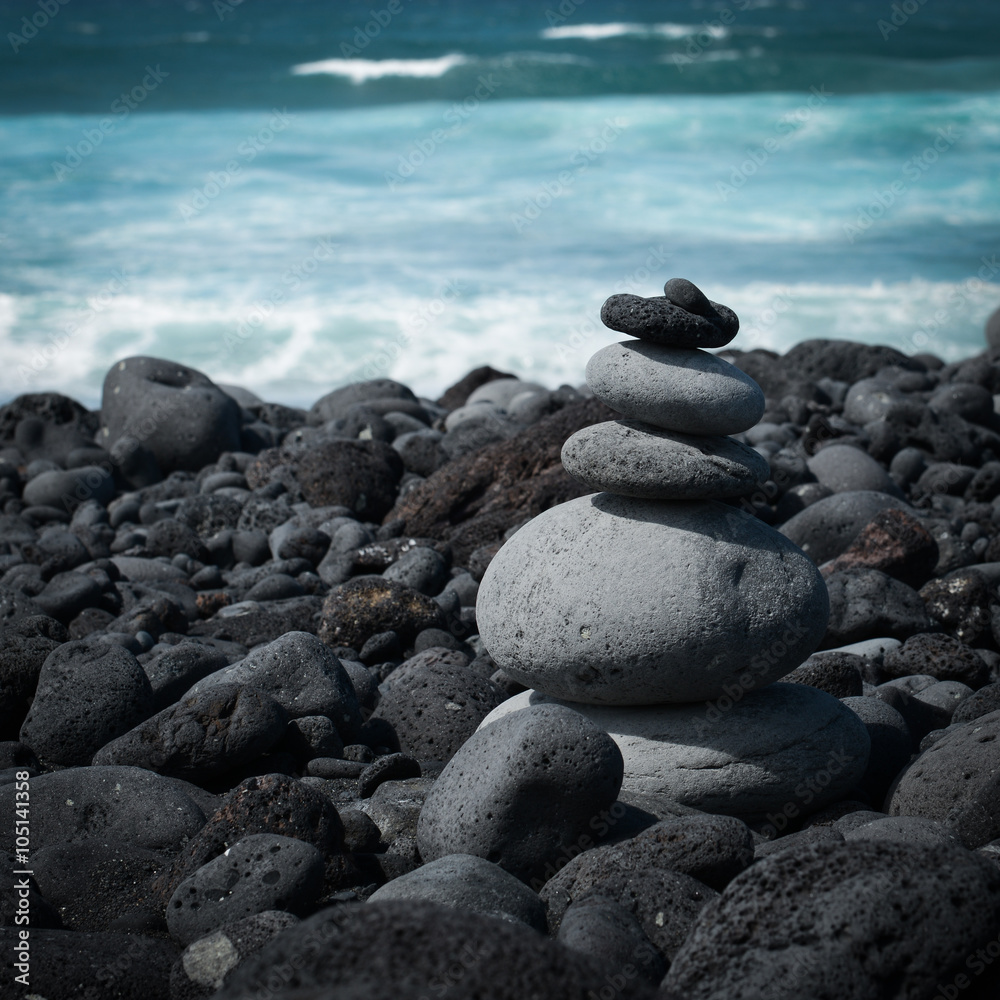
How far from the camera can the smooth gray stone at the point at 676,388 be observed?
457cm

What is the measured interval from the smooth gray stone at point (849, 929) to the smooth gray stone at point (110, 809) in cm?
236

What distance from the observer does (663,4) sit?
53875 mm

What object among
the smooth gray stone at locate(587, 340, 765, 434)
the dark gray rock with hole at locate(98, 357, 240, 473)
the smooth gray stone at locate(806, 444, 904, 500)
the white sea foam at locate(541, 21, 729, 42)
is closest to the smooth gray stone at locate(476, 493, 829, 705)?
the smooth gray stone at locate(587, 340, 765, 434)

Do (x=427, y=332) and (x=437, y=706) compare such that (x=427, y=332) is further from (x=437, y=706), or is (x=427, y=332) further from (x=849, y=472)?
(x=437, y=706)

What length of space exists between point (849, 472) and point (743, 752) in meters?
5.22

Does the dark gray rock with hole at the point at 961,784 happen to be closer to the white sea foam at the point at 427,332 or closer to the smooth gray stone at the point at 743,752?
the smooth gray stone at the point at 743,752

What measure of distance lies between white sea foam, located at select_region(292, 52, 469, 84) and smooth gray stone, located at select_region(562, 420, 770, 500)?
127ft

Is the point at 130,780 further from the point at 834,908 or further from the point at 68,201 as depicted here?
the point at 68,201

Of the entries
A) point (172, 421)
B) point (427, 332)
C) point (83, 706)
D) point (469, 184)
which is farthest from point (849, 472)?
point (469, 184)

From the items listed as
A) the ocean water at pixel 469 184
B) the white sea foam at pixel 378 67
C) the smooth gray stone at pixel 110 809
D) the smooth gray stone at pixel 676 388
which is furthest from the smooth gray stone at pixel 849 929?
the white sea foam at pixel 378 67

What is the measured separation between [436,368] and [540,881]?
44.8 feet

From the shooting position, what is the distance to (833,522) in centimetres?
793

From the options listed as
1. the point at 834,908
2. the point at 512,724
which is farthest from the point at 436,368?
the point at 834,908

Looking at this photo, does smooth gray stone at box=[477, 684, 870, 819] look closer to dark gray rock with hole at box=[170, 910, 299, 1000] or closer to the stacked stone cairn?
the stacked stone cairn
